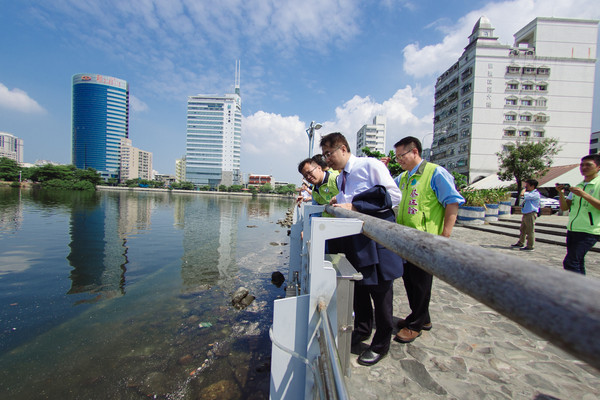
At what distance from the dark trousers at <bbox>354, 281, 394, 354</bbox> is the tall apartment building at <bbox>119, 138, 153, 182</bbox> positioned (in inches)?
5377

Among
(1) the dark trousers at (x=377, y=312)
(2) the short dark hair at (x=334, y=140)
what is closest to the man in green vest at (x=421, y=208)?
(1) the dark trousers at (x=377, y=312)

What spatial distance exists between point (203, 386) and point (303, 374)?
218cm

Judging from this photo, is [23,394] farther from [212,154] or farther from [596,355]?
→ [212,154]

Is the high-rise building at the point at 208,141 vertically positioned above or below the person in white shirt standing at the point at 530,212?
above

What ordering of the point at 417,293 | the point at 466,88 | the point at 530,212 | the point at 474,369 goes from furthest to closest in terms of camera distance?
the point at 466,88, the point at 530,212, the point at 417,293, the point at 474,369

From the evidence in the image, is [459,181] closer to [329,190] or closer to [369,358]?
[329,190]

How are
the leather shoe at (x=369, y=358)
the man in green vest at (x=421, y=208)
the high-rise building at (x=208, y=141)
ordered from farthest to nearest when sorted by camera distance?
the high-rise building at (x=208, y=141)
the man in green vest at (x=421, y=208)
the leather shoe at (x=369, y=358)

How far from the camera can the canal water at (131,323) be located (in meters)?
3.27

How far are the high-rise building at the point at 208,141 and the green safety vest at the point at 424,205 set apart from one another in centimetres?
11139

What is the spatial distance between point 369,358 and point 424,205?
1.59 metres

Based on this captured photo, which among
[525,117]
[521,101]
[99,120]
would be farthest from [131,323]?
[99,120]

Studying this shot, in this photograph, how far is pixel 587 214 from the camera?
356cm

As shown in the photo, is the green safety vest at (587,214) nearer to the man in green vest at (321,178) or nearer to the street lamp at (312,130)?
the man in green vest at (321,178)

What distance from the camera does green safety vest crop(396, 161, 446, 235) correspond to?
2.72 meters
